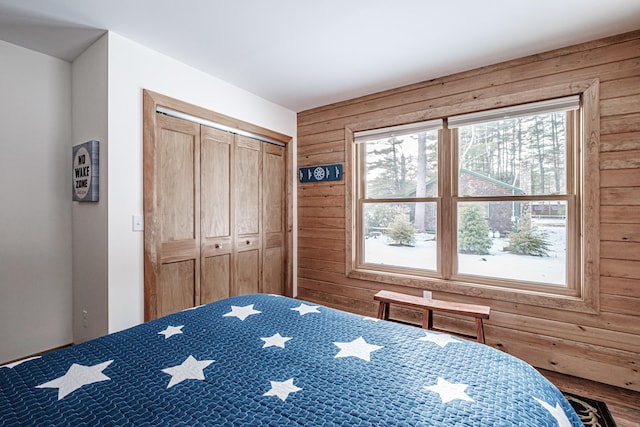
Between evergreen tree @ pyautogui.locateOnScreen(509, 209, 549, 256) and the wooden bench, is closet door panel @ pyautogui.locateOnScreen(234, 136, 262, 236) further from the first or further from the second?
evergreen tree @ pyautogui.locateOnScreen(509, 209, 549, 256)

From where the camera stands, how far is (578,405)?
2.09 meters

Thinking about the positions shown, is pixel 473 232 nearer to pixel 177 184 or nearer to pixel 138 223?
pixel 177 184

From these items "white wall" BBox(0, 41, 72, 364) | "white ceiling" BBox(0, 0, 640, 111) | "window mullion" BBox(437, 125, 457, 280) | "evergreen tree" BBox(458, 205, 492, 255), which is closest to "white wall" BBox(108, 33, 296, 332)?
"white ceiling" BBox(0, 0, 640, 111)

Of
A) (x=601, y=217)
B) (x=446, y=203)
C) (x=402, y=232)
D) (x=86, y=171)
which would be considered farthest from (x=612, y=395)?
(x=86, y=171)

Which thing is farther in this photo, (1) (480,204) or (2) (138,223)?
(1) (480,204)

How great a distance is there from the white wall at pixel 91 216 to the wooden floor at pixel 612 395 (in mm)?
3516

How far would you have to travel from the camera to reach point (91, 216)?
2.40m

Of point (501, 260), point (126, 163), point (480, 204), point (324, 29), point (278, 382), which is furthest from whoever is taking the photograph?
point (480, 204)

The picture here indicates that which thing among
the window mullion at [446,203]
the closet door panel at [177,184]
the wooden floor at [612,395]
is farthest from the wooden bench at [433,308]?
the closet door panel at [177,184]

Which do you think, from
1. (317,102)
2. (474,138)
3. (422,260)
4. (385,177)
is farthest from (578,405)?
(317,102)

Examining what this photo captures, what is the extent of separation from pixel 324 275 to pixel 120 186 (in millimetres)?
2312

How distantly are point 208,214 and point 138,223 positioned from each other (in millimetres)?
654

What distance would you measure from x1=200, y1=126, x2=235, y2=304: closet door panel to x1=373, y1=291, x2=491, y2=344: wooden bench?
5.13 ft

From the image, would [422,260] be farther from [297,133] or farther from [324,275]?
[297,133]
